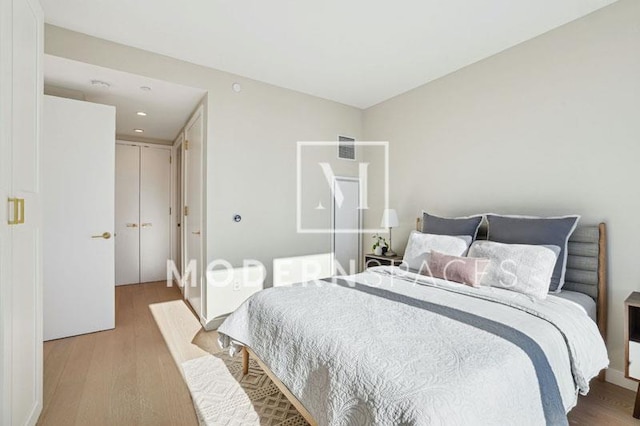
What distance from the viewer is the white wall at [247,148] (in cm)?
290

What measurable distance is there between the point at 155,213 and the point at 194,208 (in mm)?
1950

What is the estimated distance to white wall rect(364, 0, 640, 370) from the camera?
2.14 meters

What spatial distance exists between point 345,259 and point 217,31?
3124mm

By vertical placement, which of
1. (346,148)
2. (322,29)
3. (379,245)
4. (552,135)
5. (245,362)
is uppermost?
(322,29)

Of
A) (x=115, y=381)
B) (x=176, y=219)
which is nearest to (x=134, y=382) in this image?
(x=115, y=381)

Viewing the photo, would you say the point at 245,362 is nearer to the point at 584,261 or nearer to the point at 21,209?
the point at 21,209

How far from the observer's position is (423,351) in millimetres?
1273

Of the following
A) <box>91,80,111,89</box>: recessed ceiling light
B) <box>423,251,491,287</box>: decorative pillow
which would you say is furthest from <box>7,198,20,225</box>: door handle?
<box>423,251,491,287</box>: decorative pillow

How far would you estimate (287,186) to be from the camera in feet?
12.3

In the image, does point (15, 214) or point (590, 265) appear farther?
point (590, 265)

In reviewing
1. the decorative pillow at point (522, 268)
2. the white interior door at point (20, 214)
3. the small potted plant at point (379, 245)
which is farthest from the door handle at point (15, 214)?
the small potted plant at point (379, 245)

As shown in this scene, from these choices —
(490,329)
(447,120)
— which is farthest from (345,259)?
(490,329)

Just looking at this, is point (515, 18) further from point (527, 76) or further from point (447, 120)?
point (447, 120)

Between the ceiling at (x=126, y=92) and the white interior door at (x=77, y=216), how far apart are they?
0.82 feet
